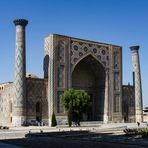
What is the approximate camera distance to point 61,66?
135ft

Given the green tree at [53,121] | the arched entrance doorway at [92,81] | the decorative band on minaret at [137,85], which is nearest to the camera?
the green tree at [53,121]

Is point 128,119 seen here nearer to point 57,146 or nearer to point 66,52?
point 66,52

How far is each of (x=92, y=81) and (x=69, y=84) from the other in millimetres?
6933

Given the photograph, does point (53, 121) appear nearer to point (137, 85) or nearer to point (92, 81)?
point (92, 81)

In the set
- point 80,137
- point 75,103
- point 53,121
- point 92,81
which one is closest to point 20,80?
point 53,121

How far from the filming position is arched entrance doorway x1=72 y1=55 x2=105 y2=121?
46.1m

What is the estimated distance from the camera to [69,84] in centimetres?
4191

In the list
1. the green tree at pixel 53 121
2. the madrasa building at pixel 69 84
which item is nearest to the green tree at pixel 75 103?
the green tree at pixel 53 121

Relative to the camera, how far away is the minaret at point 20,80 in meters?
36.7

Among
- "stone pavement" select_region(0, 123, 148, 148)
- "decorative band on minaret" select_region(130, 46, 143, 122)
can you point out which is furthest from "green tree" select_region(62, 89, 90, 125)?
"decorative band on minaret" select_region(130, 46, 143, 122)

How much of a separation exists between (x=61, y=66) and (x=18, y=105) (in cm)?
754

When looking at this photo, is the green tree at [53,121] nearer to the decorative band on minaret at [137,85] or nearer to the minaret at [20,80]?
the minaret at [20,80]

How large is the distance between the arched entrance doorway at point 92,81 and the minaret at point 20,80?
971cm

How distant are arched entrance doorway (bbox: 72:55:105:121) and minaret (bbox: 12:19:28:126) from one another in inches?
382
